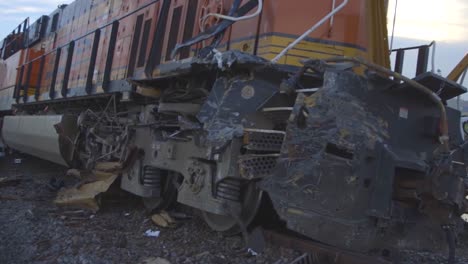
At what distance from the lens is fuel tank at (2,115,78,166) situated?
7.65 m

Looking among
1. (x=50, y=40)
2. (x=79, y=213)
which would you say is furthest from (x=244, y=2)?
(x=50, y=40)

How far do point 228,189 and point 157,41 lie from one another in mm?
2325

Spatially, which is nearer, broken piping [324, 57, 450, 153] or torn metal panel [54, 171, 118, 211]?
broken piping [324, 57, 450, 153]

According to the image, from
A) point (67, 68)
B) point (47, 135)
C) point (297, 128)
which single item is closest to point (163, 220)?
point (297, 128)

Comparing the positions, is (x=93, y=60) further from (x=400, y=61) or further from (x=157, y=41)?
(x=400, y=61)

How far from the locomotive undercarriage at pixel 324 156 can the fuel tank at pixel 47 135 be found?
150 inches

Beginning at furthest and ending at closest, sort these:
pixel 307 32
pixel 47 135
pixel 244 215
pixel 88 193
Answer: pixel 47 135 → pixel 88 193 → pixel 244 215 → pixel 307 32

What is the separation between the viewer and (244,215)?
4180 millimetres

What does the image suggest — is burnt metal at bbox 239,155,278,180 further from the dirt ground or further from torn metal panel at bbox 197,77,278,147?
the dirt ground

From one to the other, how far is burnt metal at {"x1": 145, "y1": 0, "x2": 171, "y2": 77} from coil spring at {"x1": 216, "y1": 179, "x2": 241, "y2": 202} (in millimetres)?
1906

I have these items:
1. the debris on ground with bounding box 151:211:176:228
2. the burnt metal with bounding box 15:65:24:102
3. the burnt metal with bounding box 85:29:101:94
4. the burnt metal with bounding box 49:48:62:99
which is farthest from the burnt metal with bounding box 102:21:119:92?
the burnt metal with bounding box 15:65:24:102

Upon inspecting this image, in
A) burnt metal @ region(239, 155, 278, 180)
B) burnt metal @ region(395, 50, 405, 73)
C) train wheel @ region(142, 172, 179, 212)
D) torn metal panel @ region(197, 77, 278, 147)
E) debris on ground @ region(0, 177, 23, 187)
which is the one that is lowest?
debris on ground @ region(0, 177, 23, 187)

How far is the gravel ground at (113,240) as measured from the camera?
3.79 meters

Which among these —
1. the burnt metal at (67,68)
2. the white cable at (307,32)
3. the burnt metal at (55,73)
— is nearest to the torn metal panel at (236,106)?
the white cable at (307,32)
